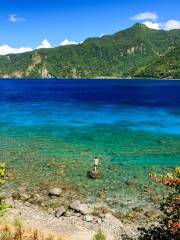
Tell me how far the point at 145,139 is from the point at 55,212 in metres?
34.7

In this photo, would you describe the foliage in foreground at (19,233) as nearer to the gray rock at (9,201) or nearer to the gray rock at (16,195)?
the gray rock at (9,201)

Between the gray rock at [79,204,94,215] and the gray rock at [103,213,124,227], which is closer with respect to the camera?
the gray rock at [103,213,124,227]

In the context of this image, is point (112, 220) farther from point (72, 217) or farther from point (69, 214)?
point (69, 214)

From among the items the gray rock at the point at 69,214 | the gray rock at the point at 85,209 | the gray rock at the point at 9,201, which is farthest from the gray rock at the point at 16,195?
the gray rock at the point at 85,209

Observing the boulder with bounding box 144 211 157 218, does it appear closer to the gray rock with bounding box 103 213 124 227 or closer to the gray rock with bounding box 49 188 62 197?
the gray rock with bounding box 103 213 124 227

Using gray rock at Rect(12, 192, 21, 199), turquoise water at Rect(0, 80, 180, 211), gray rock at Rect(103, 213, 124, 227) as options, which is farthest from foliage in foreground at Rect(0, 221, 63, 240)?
turquoise water at Rect(0, 80, 180, 211)

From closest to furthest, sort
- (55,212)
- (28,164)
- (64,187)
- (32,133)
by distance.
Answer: (55,212)
(64,187)
(28,164)
(32,133)

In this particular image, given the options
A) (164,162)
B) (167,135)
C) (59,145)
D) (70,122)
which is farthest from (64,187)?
(70,122)

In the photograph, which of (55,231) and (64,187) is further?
(64,187)

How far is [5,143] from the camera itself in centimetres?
5788

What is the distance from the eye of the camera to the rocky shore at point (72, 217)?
88.9 feet

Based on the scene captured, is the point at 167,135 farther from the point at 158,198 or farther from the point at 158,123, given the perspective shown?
the point at 158,198

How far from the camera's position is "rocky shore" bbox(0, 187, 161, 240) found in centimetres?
2709

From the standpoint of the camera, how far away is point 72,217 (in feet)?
98.5
